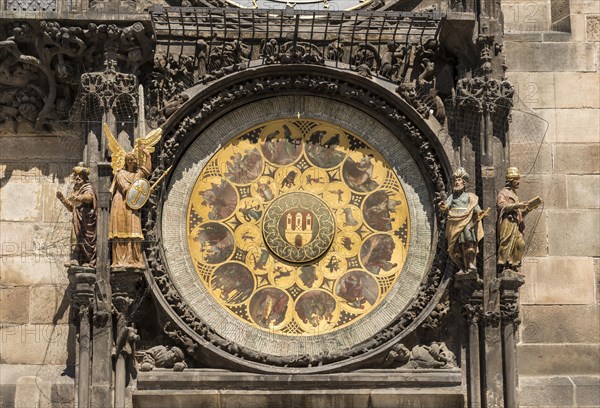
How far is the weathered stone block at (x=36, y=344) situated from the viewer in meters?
15.4

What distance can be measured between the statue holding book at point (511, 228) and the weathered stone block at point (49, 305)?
12.8ft

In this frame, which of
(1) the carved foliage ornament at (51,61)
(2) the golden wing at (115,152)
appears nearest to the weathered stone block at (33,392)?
(2) the golden wing at (115,152)

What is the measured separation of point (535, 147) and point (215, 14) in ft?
10.5

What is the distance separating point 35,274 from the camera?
51.2 ft

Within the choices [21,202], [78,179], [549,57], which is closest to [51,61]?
[78,179]

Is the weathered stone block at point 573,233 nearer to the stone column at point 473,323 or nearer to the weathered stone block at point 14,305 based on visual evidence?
the stone column at point 473,323

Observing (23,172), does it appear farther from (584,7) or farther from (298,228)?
(584,7)

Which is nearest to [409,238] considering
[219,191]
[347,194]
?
[347,194]

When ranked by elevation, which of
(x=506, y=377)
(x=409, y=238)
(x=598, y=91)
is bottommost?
(x=506, y=377)

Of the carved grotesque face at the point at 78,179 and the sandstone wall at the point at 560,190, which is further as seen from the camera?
the sandstone wall at the point at 560,190

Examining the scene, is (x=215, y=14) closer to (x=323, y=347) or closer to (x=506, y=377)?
(x=323, y=347)

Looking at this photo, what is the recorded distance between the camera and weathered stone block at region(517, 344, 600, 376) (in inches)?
607

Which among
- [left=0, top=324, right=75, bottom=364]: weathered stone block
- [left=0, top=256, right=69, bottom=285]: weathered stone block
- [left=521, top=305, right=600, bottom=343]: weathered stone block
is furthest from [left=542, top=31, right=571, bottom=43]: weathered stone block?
[left=0, top=324, right=75, bottom=364]: weathered stone block

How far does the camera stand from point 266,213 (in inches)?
615
